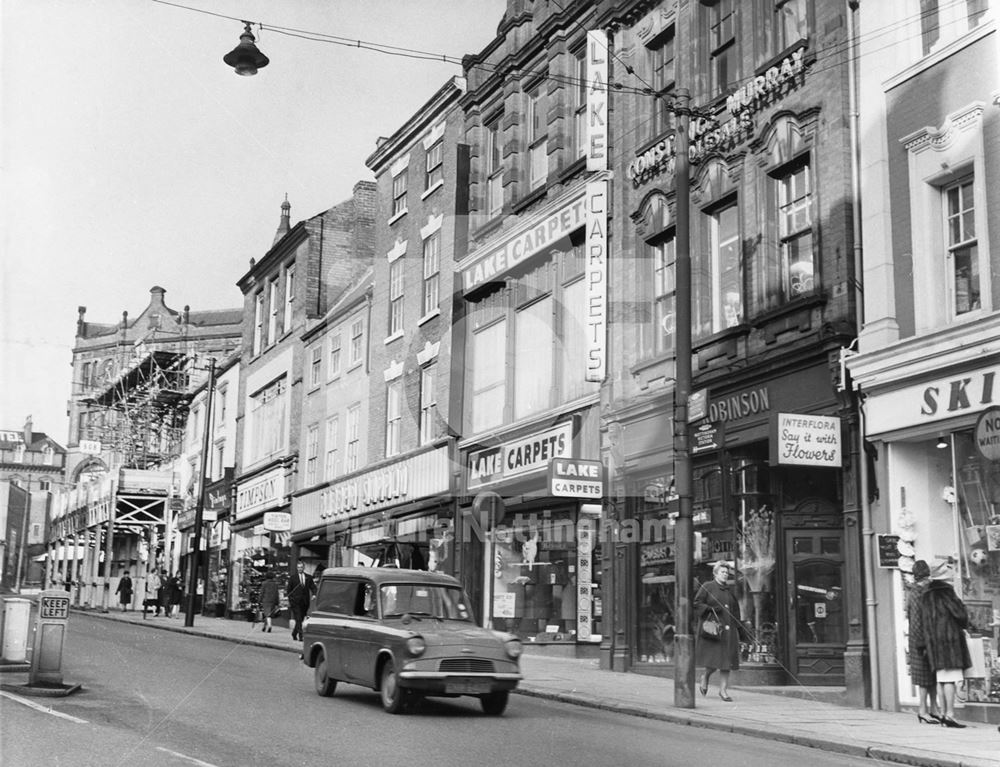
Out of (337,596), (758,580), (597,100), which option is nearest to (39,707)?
(337,596)

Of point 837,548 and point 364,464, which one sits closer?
point 837,548

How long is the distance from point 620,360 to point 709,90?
5.17 metres

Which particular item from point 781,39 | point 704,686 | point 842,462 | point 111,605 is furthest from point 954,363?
point 111,605

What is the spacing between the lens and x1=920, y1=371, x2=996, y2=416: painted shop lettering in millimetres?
14289

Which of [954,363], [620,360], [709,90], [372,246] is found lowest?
[954,363]

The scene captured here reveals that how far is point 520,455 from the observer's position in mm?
25734

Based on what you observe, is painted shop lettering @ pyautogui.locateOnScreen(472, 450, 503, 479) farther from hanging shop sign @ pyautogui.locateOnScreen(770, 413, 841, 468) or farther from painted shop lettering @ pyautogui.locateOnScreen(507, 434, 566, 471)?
hanging shop sign @ pyautogui.locateOnScreen(770, 413, 841, 468)

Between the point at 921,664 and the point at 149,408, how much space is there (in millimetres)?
57794

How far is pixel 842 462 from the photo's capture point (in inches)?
652

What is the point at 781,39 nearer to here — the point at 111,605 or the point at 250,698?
the point at 250,698

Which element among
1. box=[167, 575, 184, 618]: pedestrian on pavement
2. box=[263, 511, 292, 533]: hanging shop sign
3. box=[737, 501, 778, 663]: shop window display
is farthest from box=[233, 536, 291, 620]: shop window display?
box=[737, 501, 778, 663]: shop window display

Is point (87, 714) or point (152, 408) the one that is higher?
point (152, 408)

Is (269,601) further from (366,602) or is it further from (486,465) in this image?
(366,602)

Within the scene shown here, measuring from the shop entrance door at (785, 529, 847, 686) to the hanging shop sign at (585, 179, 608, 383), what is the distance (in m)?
6.01
